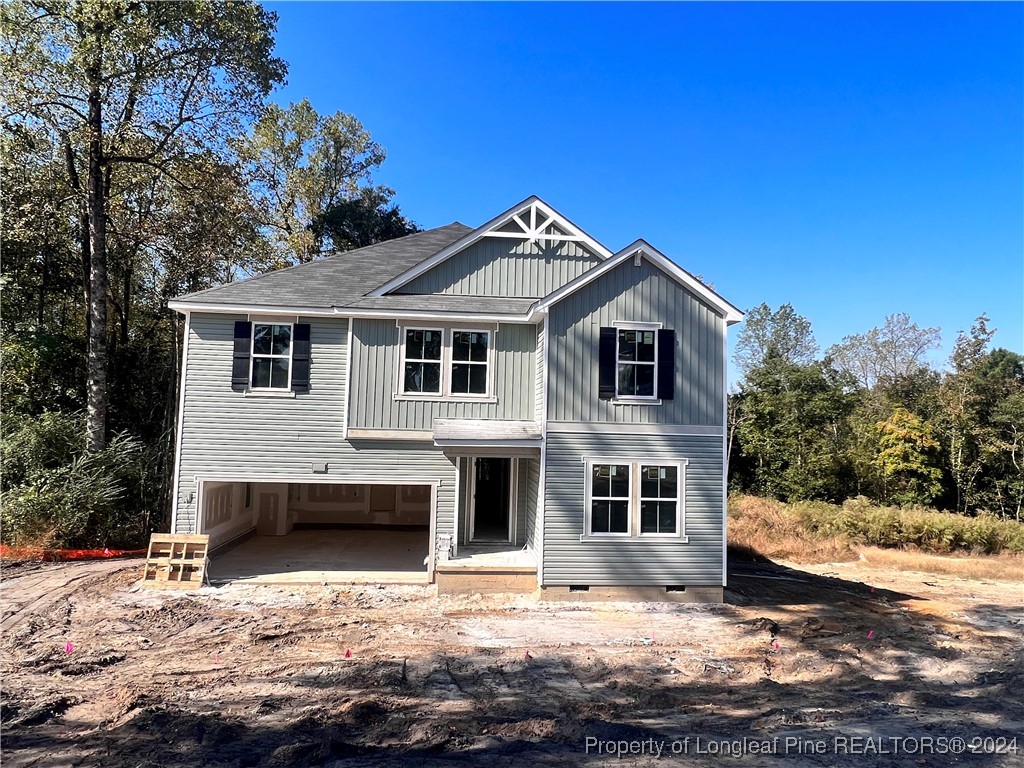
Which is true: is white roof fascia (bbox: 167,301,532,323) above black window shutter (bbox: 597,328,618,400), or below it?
above

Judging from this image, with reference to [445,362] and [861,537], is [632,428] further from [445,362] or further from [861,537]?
[861,537]

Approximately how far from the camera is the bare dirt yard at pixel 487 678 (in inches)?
198

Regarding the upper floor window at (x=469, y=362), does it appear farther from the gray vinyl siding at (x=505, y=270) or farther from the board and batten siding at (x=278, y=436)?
the board and batten siding at (x=278, y=436)

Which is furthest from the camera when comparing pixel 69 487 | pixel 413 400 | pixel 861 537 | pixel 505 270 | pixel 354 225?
pixel 354 225

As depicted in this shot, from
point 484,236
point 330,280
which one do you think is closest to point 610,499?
point 484,236

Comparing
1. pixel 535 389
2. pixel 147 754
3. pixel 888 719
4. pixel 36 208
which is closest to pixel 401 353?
pixel 535 389

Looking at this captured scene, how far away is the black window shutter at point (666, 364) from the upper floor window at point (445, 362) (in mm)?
3418

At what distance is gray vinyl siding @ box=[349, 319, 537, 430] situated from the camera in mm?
11508

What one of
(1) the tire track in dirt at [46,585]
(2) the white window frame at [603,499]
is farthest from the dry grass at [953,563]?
(1) the tire track in dirt at [46,585]

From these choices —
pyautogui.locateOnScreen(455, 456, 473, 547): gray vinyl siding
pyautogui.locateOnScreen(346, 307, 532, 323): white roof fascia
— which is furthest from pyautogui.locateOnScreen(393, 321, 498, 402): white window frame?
pyautogui.locateOnScreen(455, 456, 473, 547): gray vinyl siding

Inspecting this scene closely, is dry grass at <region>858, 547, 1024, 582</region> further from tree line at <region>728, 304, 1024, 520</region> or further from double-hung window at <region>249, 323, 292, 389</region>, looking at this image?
double-hung window at <region>249, 323, 292, 389</region>

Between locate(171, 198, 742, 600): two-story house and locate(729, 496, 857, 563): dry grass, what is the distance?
6965 mm

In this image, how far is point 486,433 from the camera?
10.8m

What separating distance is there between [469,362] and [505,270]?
7.61 ft
